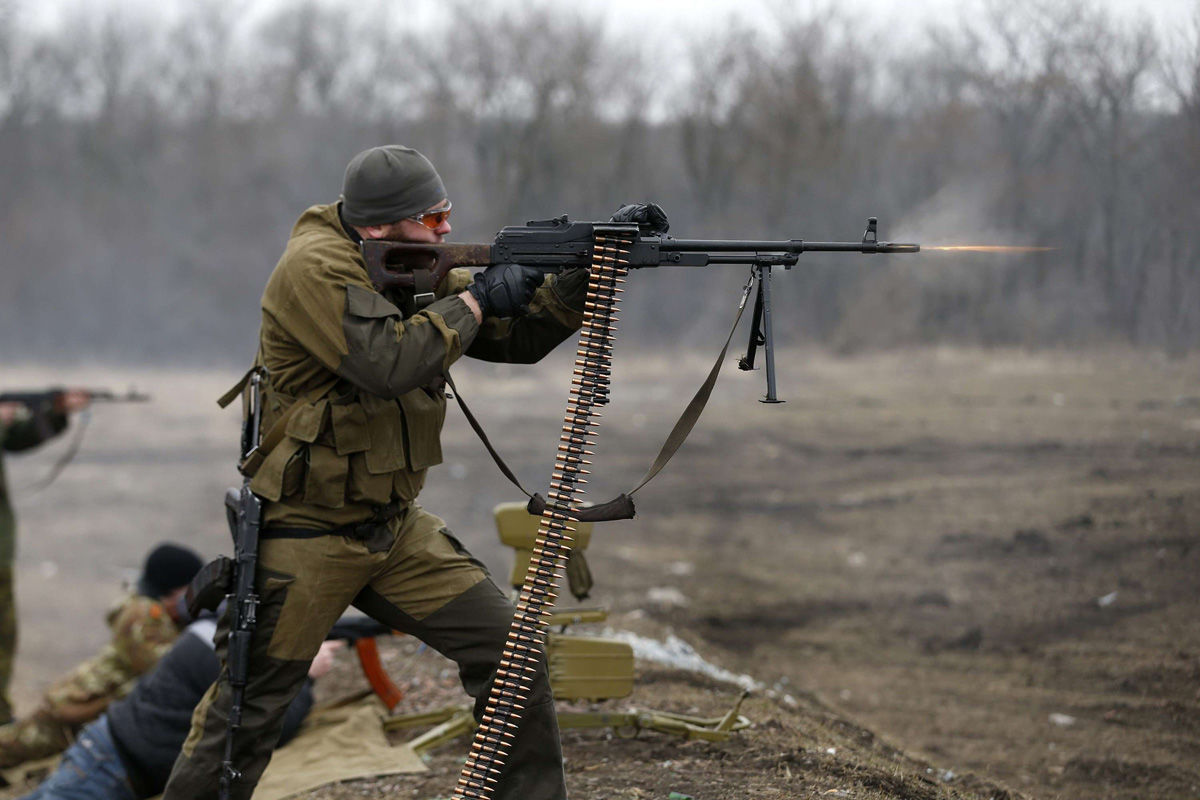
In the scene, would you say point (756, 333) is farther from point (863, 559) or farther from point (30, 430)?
point (30, 430)

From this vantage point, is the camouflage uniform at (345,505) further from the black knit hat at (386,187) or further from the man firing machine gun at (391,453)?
the black knit hat at (386,187)

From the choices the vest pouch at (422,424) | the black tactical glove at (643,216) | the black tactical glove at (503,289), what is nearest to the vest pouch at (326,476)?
the vest pouch at (422,424)

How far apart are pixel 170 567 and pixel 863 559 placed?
18.4 feet

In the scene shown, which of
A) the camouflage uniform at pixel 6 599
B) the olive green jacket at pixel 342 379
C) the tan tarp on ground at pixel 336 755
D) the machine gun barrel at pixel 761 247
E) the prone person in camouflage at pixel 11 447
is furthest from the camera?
the prone person in camouflage at pixel 11 447

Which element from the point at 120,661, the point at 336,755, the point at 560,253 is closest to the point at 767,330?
the point at 560,253

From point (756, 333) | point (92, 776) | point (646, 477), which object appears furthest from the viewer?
point (92, 776)

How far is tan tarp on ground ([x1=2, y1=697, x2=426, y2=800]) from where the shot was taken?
5.18 metres

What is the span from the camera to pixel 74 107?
825 inches

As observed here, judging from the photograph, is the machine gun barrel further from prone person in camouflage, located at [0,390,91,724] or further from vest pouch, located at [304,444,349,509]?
prone person in camouflage, located at [0,390,91,724]

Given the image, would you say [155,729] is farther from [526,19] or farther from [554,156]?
[526,19]

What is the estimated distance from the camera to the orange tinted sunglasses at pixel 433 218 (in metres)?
4.08

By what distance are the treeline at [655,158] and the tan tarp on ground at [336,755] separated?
229 inches

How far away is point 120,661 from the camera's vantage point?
6305 millimetres

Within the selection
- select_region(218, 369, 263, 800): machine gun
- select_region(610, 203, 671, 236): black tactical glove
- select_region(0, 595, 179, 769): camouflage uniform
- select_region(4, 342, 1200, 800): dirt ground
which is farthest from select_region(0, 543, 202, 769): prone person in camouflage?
select_region(610, 203, 671, 236): black tactical glove
